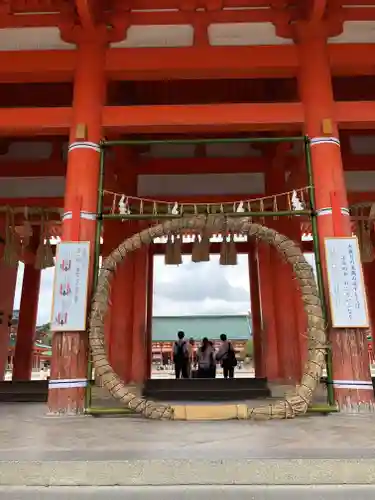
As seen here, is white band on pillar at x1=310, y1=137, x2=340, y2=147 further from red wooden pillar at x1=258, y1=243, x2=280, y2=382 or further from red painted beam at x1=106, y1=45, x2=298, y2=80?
red wooden pillar at x1=258, y1=243, x2=280, y2=382

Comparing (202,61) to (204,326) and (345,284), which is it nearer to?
(345,284)

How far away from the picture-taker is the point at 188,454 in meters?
2.61

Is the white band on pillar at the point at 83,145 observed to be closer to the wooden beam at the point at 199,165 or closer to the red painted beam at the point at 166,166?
the red painted beam at the point at 166,166

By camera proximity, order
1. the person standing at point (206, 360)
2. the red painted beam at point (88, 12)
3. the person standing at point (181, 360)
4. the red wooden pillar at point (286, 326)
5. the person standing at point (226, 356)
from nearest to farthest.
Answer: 1. the red painted beam at point (88, 12)
2. the red wooden pillar at point (286, 326)
3. the person standing at point (206, 360)
4. the person standing at point (226, 356)
5. the person standing at point (181, 360)

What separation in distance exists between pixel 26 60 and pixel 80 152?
178cm

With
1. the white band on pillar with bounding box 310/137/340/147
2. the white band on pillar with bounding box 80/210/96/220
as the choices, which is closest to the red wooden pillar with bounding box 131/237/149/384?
the white band on pillar with bounding box 80/210/96/220

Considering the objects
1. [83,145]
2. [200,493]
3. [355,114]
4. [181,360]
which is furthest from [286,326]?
[200,493]

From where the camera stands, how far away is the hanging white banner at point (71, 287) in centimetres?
459

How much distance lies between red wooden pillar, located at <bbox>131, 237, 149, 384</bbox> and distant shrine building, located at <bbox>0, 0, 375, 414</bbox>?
22 mm

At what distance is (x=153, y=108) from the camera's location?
5.45 m

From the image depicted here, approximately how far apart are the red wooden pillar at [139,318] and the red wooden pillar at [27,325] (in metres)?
3.93

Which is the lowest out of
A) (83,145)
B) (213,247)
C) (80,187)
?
(80,187)

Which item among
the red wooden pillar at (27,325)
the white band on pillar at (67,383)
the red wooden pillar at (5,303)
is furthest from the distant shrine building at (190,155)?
the red wooden pillar at (27,325)

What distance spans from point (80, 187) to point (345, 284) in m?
3.36
